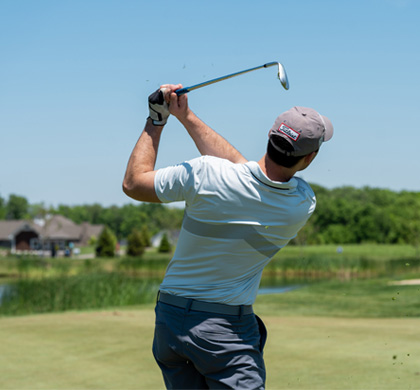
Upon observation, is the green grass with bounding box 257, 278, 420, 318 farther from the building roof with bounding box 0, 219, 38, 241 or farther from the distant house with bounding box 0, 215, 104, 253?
the building roof with bounding box 0, 219, 38, 241

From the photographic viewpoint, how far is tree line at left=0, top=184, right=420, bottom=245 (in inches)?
2157

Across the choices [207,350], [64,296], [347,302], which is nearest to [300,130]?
[207,350]

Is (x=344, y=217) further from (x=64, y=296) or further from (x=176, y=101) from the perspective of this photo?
(x=176, y=101)

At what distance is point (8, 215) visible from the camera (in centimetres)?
15100

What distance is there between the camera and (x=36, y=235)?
83125mm

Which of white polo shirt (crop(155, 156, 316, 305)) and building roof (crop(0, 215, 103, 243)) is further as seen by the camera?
building roof (crop(0, 215, 103, 243))

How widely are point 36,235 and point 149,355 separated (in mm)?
79687

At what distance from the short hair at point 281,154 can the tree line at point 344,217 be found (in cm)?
4241

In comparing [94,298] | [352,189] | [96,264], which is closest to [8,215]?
[352,189]

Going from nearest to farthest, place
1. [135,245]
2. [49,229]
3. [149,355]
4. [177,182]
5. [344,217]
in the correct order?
[177,182] < [149,355] < [135,245] < [49,229] < [344,217]

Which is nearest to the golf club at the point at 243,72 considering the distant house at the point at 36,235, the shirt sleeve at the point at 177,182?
the shirt sleeve at the point at 177,182

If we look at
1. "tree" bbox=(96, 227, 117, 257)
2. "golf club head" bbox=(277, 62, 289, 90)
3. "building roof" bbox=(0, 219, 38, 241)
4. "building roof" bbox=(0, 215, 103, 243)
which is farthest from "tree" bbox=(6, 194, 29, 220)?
"golf club head" bbox=(277, 62, 289, 90)

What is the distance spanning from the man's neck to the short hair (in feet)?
0.06

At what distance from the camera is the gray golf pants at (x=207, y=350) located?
2.54m
